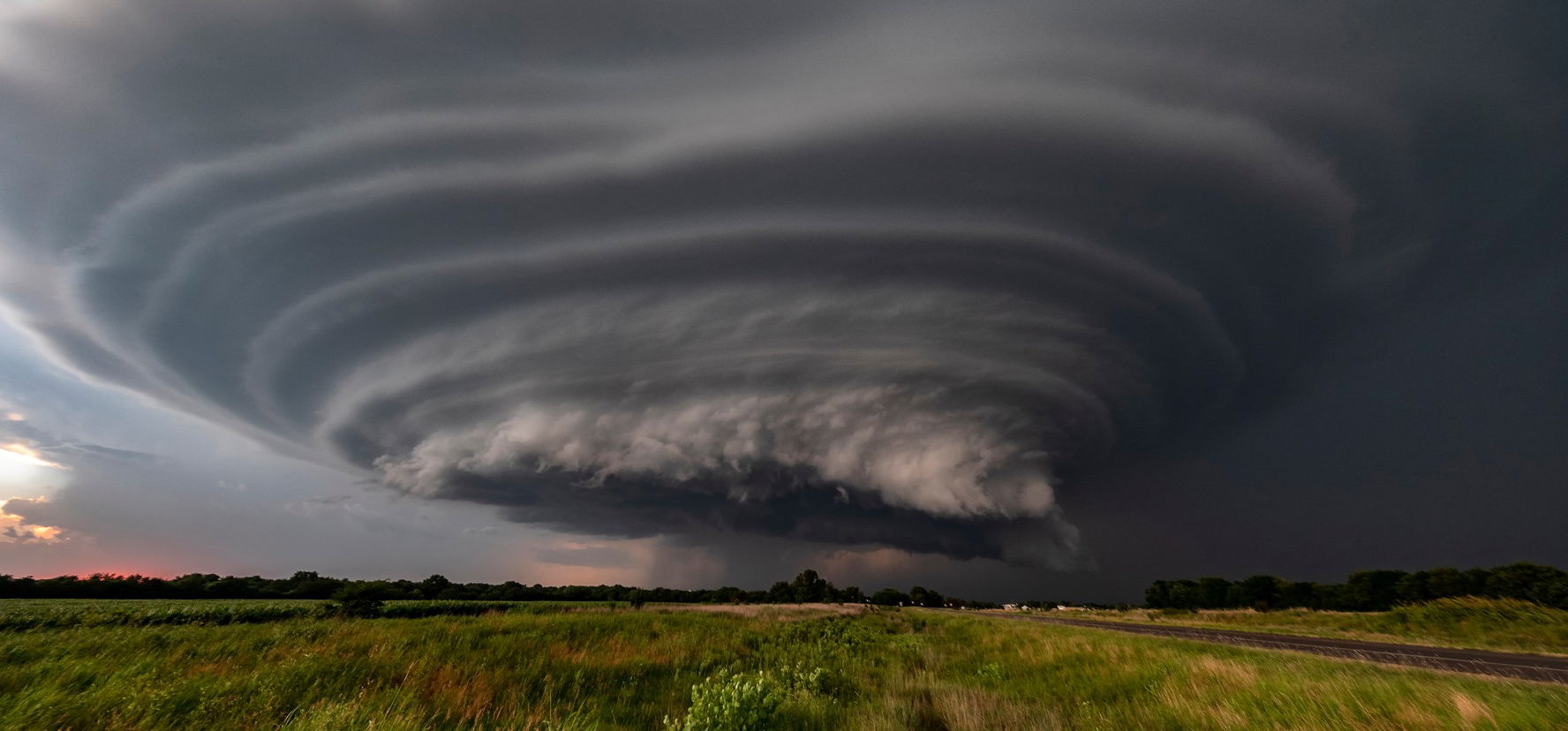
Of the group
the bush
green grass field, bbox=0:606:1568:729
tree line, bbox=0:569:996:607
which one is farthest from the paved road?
tree line, bbox=0:569:996:607

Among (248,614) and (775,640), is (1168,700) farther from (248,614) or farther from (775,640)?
(248,614)

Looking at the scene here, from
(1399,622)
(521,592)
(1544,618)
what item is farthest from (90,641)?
(521,592)

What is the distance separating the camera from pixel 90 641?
1310 cm

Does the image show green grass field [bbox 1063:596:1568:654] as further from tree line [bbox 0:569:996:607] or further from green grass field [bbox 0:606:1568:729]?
tree line [bbox 0:569:996:607]

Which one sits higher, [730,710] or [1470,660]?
[730,710]

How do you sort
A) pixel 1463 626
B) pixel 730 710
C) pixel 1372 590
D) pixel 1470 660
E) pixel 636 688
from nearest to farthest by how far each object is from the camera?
pixel 730 710 < pixel 636 688 < pixel 1470 660 < pixel 1463 626 < pixel 1372 590

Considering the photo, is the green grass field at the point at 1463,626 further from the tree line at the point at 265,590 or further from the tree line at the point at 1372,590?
the tree line at the point at 265,590

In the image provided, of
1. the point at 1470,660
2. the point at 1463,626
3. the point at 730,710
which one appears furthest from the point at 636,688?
the point at 1463,626

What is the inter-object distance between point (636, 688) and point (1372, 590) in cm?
11237

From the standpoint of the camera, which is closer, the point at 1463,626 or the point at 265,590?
the point at 1463,626

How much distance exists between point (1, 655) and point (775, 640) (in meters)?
23.3

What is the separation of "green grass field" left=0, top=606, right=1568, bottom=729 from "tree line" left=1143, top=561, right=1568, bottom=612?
161ft

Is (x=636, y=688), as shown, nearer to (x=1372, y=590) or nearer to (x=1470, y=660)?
(x=1470, y=660)

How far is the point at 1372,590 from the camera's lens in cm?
7812
